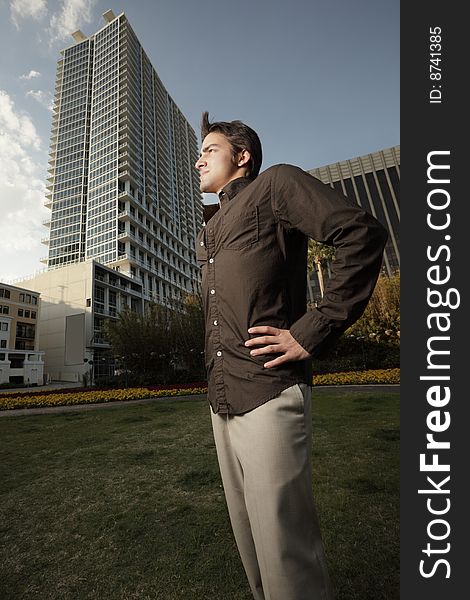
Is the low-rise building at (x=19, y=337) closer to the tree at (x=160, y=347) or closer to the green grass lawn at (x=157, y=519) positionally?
the tree at (x=160, y=347)

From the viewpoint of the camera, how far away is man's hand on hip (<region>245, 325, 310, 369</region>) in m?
1.21

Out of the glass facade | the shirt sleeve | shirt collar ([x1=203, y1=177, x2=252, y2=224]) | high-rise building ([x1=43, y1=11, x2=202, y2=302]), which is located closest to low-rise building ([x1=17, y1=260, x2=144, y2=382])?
high-rise building ([x1=43, y1=11, x2=202, y2=302])

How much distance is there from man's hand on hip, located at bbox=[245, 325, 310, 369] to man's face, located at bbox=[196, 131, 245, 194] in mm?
931

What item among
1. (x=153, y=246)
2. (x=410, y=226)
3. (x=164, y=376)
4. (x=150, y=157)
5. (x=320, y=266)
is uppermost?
(x=150, y=157)

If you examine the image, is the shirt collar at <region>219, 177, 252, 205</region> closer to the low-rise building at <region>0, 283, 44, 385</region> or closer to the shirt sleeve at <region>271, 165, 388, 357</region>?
the shirt sleeve at <region>271, 165, 388, 357</region>

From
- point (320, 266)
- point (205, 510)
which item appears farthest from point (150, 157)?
point (205, 510)

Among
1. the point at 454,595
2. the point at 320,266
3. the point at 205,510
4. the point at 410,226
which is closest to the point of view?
the point at 454,595

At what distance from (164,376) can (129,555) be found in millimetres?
19875

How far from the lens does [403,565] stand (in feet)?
3.90

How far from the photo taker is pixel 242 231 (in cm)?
142

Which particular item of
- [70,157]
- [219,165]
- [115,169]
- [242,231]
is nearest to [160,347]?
[219,165]

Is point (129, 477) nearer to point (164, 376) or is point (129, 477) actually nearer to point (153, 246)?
point (164, 376)

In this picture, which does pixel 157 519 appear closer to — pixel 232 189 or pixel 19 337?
pixel 232 189

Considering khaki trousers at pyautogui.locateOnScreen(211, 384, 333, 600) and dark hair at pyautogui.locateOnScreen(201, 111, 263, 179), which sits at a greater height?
dark hair at pyautogui.locateOnScreen(201, 111, 263, 179)
